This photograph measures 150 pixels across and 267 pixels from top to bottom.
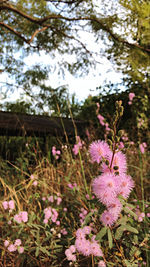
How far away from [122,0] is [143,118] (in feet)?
8.38

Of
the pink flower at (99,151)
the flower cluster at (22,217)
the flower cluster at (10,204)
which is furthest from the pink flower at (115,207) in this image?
the flower cluster at (10,204)

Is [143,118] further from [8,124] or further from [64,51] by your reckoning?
[8,124]

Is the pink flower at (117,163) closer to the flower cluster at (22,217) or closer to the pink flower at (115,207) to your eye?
the pink flower at (115,207)

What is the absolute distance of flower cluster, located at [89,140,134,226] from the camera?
0.72m

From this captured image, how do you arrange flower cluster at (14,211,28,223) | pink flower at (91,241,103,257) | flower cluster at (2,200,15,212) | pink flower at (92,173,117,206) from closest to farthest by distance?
1. pink flower at (92,173,117,206)
2. pink flower at (91,241,103,257)
3. flower cluster at (14,211,28,223)
4. flower cluster at (2,200,15,212)

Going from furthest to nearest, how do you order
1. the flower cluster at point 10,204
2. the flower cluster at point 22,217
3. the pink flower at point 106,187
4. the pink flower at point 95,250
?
the flower cluster at point 10,204 → the flower cluster at point 22,217 → the pink flower at point 95,250 → the pink flower at point 106,187

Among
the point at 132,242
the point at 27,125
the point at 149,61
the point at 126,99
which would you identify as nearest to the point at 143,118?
the point at 126,99

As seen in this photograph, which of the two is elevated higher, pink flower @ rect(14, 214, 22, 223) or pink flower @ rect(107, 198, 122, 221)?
pink flower @ rect(107, 198, 122, 221)

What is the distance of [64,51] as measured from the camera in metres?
4.61

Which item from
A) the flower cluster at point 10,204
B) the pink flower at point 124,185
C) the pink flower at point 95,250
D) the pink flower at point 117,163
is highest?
the pink flower at point 117,163

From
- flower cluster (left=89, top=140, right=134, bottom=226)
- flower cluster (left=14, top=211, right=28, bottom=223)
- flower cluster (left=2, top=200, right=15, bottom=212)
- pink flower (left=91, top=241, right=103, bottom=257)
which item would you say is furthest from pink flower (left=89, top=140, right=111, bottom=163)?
flower cluster (left=2, top=200, right=15, bottom=212)

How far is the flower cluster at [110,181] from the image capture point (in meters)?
0.72

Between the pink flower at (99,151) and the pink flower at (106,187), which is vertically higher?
the pink flower at (99,151)

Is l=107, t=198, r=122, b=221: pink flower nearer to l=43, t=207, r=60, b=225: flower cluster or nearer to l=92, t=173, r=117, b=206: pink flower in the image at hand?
l=92, t=173, r=117, b=206: pink flower
